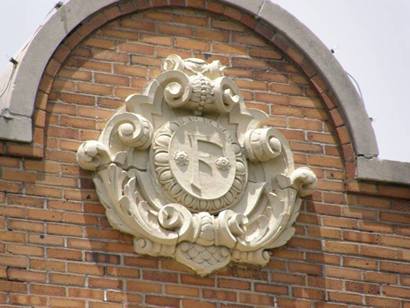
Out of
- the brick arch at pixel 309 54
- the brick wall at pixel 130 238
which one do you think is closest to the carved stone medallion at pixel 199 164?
the brick wall at pixel 130 238

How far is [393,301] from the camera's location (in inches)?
792

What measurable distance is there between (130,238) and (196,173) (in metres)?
0.71

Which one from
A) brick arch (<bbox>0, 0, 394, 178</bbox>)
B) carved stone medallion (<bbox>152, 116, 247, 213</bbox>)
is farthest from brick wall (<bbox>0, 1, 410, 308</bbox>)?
carved stone medallion (<bbox>152, 116, 247, 213</bbox>)

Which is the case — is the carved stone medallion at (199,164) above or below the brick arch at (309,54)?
below

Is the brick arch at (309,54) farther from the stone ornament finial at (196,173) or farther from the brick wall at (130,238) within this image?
the stone ornament finial at (196,173)

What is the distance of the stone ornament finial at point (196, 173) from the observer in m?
19.5

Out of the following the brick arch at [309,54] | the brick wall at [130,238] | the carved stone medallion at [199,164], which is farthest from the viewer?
the brick arch at [309,54]

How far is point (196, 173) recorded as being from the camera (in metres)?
19.7

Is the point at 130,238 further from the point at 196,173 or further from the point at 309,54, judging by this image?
the point at 309,54

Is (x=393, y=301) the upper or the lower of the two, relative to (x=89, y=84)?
lower

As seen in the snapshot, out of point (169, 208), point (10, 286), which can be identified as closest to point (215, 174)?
point (169, 208)

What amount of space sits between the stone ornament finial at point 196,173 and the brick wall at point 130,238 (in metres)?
0.12

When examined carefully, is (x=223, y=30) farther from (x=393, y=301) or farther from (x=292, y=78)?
(x=393, y=301)

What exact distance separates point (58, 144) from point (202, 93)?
1.16 metres
